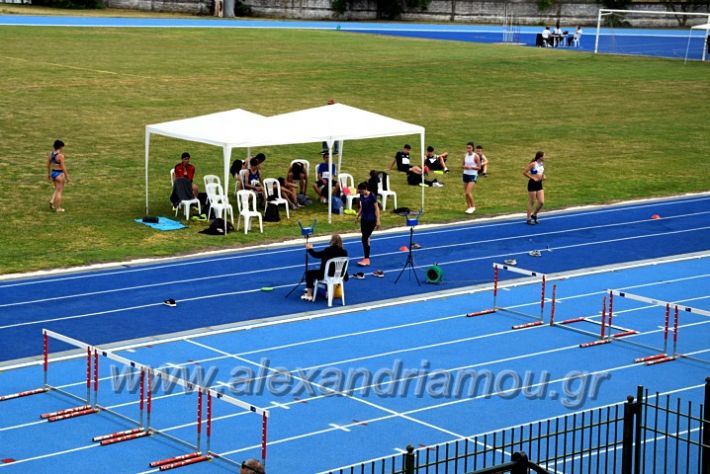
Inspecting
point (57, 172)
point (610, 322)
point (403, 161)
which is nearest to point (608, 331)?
point (610, 322)

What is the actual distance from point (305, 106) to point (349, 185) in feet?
40.1

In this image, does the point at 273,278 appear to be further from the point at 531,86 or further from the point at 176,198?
A: the point at 531,86

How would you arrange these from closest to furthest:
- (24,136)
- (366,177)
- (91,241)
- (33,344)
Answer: (33,344)
(91,241)
(366,177)
(24,136)

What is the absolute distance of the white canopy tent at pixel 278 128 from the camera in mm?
26188

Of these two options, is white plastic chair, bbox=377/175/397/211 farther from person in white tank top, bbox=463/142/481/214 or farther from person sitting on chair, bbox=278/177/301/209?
person sitting on chair, bbox=278/177/301/209

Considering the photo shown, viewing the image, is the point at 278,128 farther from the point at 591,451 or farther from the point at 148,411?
the point at 591,451

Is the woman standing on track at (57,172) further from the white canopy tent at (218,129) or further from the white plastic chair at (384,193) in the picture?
the white plastic chair at (384,193)

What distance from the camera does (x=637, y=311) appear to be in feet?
70.1

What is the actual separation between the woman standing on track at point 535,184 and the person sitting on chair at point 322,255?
7.47 metres

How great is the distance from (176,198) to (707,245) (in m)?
11.3

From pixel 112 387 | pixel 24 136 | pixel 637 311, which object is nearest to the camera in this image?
pixel 112 387

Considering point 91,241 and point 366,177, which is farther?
point 366,177

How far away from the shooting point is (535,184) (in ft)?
90.3

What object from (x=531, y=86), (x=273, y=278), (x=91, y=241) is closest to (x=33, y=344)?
(x=273, y=278)
